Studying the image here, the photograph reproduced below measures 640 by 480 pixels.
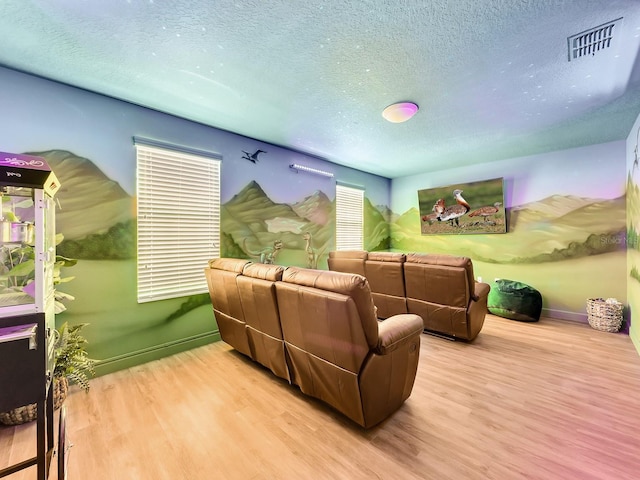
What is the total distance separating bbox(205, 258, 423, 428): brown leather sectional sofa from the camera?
174 cm

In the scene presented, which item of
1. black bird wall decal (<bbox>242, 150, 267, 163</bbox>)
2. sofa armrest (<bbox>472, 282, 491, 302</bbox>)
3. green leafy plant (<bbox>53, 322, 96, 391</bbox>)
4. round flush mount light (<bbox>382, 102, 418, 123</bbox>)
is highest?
round flush mount light (<bbox>382, 102, 418, 123</bbox>)

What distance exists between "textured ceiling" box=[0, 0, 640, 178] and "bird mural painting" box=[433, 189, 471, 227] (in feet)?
6.32

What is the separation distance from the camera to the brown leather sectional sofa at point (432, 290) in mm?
3217

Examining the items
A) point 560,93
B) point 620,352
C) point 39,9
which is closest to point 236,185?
point 39,9

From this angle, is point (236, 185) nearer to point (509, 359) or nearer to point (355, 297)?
point (355, 297)

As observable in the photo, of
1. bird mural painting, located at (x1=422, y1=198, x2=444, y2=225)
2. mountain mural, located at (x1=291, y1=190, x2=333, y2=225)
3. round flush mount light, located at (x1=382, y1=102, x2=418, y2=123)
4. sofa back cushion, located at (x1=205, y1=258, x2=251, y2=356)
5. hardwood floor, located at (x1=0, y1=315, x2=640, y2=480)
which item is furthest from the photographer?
bird mural painting, located at (x1=422, y1=198, x2=444, y2=225)

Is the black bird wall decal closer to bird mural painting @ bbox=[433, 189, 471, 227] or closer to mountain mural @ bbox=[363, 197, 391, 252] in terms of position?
mountain mural @ bbox=[363, 197, 391, 252]

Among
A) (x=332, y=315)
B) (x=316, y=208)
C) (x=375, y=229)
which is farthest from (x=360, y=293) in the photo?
(x=375, y=229)

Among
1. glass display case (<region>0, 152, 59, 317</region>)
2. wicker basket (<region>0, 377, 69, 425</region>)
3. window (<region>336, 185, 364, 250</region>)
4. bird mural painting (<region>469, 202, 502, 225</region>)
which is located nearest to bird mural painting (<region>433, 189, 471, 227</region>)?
bird mural painting (<region>469, 202, 502, 225</region>)

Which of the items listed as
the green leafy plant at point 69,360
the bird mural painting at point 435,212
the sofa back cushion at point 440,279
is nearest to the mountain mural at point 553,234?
the bird mural painting at point 435,212

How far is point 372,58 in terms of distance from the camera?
215 cm

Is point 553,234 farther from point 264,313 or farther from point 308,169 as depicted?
point 264,313

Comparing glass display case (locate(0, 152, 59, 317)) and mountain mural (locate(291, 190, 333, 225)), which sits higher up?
mountain mural (locate(291, 190, 333, 225))

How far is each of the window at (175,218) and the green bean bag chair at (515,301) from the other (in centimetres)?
464
